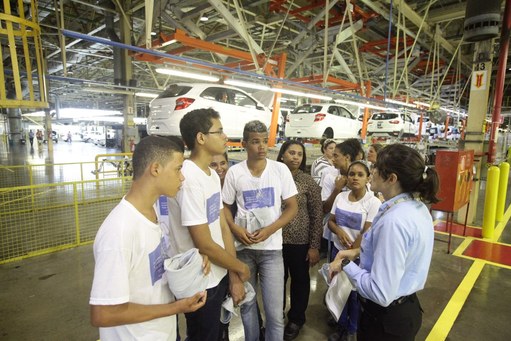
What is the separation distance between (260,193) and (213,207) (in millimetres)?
549

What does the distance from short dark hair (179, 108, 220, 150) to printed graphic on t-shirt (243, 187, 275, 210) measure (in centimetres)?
66

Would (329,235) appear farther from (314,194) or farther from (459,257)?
(459,257)

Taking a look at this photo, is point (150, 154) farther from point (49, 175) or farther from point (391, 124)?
point (391, 124)

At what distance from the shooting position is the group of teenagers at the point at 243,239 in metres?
1.21

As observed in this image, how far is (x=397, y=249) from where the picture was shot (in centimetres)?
141

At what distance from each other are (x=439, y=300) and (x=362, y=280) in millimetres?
2757

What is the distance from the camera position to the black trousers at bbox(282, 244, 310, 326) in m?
2.65

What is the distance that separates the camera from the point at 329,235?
3.28 meters

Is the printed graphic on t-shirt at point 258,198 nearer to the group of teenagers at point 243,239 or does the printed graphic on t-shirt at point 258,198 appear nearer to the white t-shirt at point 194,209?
the group of teenagers at point 243,239

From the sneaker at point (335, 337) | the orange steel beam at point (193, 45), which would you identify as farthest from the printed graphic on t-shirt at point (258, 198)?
the orange steel beam at point (193, 45)

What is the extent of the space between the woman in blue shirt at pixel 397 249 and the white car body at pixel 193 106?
553 centimetres

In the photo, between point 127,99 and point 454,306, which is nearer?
point 454,306

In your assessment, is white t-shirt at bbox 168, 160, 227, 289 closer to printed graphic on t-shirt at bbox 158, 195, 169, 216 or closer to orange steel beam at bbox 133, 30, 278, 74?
printed graphic on t-shirt at bbox 158, 195, 169, 216

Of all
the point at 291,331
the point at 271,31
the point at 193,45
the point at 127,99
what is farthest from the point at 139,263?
the point at 271,31
